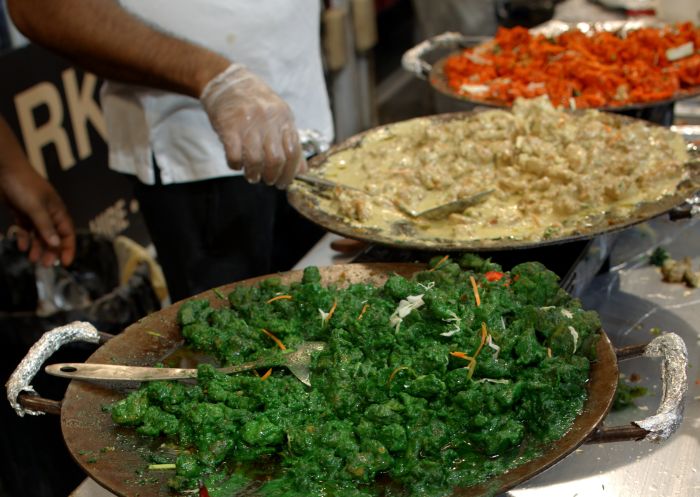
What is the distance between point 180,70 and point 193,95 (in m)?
0.08

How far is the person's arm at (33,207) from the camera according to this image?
9.18 ft

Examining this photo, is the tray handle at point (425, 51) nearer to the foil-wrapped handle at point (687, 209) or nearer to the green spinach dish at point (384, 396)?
the foil-wrapped handle at point (687, 209)

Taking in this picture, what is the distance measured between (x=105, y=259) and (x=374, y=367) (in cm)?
242

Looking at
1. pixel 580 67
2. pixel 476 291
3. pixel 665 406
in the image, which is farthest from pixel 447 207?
pixel 580 67

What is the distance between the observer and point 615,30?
3.71 metres

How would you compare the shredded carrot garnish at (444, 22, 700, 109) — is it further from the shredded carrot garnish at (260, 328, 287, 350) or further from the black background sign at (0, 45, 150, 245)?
the black background sign at (0, 45, 150, 245)

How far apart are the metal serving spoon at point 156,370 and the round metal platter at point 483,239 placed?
53 centimetres

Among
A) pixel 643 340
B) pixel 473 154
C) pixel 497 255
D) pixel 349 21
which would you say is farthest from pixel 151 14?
pixel 349 21

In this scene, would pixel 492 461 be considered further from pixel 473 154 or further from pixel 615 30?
pixel 615 30

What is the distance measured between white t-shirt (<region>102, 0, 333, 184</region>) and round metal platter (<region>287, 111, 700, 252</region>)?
0.63m

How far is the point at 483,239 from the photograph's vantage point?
202cm

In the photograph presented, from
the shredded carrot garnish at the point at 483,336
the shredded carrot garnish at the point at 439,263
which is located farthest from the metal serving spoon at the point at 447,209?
the shredded carrot garnish at the point at 483,336

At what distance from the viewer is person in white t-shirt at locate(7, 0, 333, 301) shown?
241 cm

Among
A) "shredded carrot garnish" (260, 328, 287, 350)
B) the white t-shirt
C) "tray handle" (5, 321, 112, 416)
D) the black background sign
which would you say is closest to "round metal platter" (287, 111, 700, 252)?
"shredded carrot garnish" (260, 328, 287, 350)
